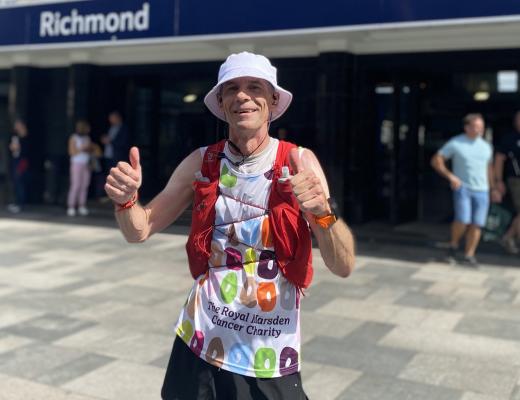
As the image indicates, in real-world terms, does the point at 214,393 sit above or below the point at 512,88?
below

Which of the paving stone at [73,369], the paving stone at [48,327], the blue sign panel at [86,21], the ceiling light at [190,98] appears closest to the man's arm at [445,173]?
the paving stone at [48,327]

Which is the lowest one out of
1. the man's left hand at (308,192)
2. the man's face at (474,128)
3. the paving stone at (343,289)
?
the paving stone at (343,289)

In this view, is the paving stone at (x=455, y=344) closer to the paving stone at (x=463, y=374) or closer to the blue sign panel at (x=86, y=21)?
the paving stone at (x=463, y=374)

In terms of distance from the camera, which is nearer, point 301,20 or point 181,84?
point 301,20

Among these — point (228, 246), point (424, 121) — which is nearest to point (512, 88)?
point (424, 121)

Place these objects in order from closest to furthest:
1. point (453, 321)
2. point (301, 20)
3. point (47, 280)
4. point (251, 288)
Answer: point (251, 288)
point (453, 321)
point (47, 280)
point (301, 20)

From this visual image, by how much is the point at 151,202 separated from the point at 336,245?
756 millimetres

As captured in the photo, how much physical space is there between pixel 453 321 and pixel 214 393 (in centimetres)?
375

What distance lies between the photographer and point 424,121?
11.2 m

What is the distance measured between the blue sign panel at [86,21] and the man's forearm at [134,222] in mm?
8021

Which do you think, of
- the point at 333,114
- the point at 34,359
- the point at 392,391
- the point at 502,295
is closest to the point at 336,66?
the point at 333,114

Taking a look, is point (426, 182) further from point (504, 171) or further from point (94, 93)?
point (94, 93)

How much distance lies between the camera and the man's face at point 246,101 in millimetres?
2062

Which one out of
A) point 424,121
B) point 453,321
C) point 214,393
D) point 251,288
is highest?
point 424,121
